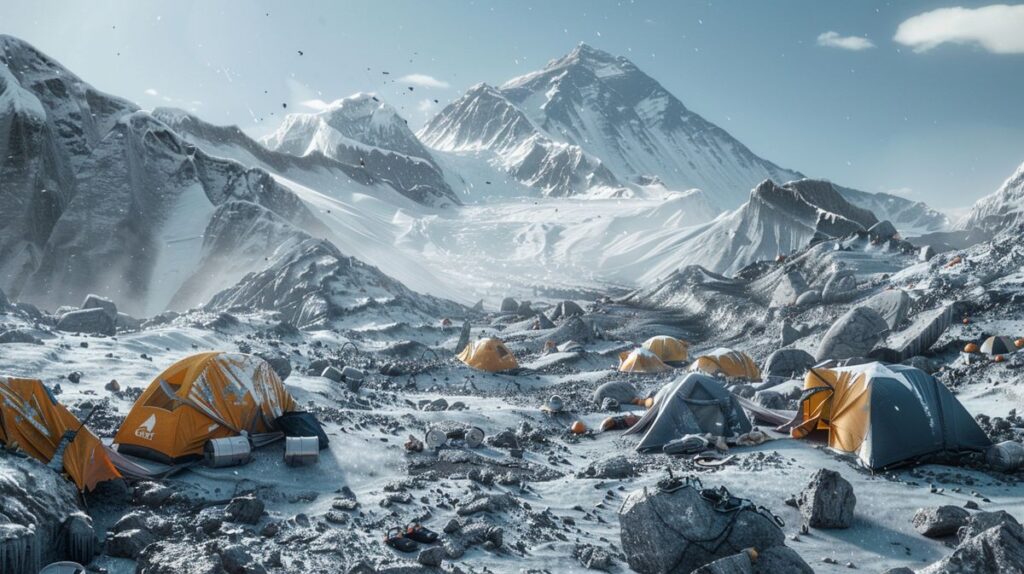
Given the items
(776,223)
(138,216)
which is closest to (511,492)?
(138,216)

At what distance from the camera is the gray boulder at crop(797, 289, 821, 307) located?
2931 cm

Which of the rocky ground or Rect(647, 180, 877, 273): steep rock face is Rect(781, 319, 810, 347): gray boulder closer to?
the rocky ground

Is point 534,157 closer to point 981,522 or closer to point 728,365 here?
point 728,365

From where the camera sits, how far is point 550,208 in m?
A: 125

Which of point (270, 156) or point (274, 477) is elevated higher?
point (270, 156)

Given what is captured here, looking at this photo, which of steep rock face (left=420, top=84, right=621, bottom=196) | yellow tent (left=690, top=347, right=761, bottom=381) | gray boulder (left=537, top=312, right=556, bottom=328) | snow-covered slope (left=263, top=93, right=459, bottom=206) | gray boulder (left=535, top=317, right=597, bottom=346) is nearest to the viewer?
yellow tent (left=690, top=347, right=761, bottom=381)

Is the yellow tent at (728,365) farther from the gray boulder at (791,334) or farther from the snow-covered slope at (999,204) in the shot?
the snow-covered slope at (999,204)

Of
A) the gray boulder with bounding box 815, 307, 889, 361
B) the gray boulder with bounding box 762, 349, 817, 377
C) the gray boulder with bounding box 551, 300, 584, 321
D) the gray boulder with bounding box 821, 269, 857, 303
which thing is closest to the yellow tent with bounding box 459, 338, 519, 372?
the gray boulder with bounding box 762, 349, 817, 377

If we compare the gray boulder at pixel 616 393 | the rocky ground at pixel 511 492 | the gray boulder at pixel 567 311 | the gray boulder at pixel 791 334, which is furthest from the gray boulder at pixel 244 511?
the gray boulder at pixel 567 311

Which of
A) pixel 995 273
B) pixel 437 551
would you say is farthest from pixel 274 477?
pixel 995 273

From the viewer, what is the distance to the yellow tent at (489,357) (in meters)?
23.8

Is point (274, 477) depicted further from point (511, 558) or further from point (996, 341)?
point (996, 341)

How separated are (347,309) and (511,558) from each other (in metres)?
30.5

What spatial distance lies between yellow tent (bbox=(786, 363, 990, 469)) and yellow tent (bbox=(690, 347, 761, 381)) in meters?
9.45
